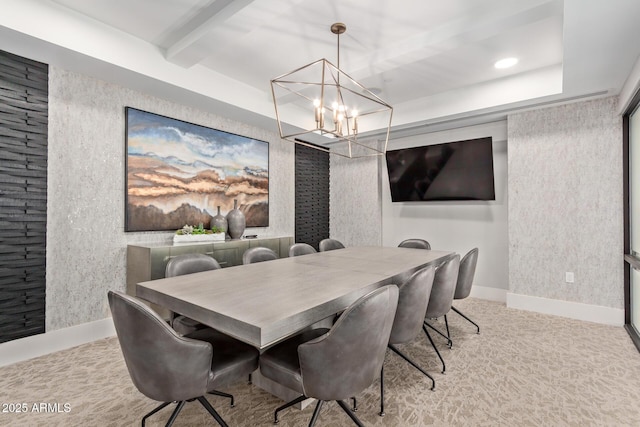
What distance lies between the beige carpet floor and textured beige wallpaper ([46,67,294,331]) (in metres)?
0.49

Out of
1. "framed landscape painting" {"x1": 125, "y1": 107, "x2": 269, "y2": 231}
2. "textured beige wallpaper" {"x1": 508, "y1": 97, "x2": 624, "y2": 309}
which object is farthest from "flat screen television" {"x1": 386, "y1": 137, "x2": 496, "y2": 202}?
"framed landscape painting" {"x1": 125, "y1": 107, "x2": 269, "y2": 231}

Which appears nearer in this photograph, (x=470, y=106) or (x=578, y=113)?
(x=578, y=113)

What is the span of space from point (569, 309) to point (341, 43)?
3.89 metres

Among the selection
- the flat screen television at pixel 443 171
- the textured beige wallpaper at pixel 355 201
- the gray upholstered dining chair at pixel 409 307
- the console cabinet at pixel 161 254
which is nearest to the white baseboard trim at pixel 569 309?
the flat screen television at pixel 443 171

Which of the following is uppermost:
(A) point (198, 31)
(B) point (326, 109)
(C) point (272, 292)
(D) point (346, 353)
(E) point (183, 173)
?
(A) point (198, 31)

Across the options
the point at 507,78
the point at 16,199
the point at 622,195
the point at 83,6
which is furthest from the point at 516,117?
the point at 16,199

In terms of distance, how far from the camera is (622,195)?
331cm

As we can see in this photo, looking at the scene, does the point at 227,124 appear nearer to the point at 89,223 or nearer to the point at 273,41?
the point at 273,41

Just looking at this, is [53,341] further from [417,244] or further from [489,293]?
[489,293]

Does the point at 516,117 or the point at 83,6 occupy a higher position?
the point at 83,6

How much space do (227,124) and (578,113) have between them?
14.1ft

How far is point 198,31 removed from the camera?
8.47 ft

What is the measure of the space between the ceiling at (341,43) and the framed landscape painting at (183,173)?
40 cm

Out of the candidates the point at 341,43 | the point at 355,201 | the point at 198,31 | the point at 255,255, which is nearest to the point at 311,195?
the point at 355,201
